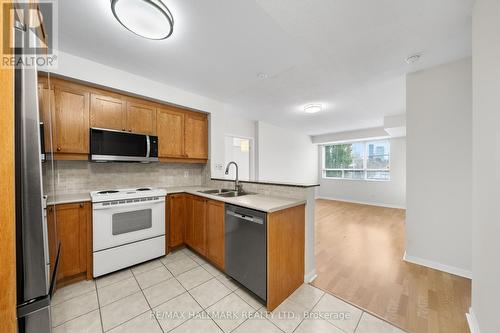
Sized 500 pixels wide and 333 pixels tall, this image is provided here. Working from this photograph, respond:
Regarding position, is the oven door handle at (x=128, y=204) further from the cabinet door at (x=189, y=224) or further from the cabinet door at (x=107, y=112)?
A: the cabinet door at (x=107, y=112)

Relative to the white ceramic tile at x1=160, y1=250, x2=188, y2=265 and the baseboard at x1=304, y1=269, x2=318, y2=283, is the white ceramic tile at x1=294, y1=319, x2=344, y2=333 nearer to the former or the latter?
the baseboard at x1=304, y1=269, x2=318, y2=283

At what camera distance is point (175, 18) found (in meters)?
1.55

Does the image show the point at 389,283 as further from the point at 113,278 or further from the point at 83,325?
the point at 113,278

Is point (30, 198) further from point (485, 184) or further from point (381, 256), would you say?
point (381, 256)

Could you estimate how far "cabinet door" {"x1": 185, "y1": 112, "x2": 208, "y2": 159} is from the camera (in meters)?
3.15

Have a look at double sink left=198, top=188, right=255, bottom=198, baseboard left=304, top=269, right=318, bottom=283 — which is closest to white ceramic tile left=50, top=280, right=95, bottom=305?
double sink left=198, top=188, right=255, bottom=198

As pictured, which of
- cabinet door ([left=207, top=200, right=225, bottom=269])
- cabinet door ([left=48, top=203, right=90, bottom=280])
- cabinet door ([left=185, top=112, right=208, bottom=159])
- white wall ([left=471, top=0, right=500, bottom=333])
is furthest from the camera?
cabinet door ([left=185, top=112, right=208, bottom=159])

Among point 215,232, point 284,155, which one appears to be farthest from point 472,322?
point 284,155

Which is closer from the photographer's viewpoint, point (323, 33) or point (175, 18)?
point (175, 18)

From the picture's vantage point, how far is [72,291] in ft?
6.02

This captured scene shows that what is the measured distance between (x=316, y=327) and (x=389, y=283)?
3.69ft

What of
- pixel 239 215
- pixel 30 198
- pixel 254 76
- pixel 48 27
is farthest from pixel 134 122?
pixel 30 198

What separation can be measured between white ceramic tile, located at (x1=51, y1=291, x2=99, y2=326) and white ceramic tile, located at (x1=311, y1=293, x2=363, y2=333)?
204 cm

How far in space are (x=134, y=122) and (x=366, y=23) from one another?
9.62 ft
